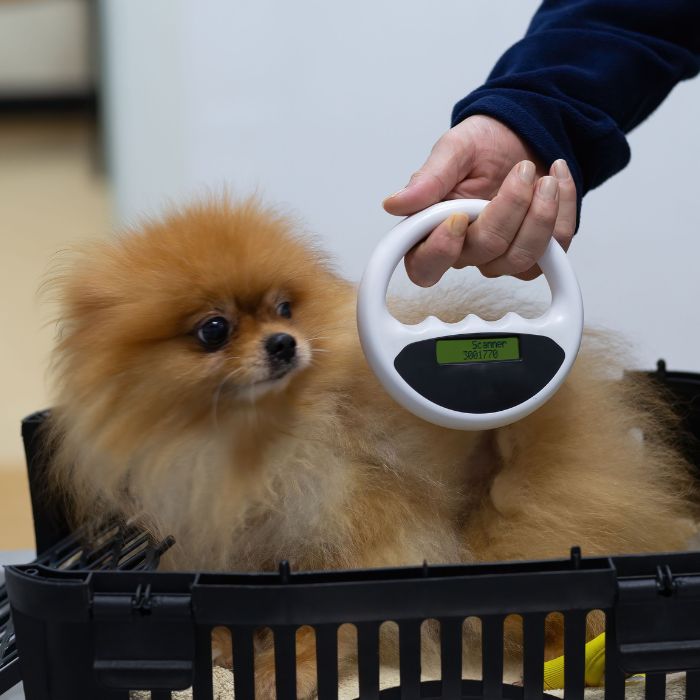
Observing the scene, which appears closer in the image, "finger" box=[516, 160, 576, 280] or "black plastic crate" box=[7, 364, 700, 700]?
"black plastic crate" box=[7, 364, 700, 700]

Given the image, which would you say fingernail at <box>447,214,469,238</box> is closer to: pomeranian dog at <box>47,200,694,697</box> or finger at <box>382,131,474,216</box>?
finger at <box>382,131,474,216</box>

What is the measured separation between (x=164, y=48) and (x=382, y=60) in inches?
20.0

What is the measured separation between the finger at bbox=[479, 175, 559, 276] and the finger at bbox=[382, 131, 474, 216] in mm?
106

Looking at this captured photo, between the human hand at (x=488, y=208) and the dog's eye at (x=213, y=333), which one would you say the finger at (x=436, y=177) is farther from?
the dog's eye at (x=213, y=333)

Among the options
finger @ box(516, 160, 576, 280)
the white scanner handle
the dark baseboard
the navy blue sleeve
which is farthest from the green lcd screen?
the dark baseboard

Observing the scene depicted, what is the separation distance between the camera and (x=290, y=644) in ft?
2.21

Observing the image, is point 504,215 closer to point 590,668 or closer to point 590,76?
point 590,76

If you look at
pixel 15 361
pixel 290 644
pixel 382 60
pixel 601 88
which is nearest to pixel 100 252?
pixel 290 644

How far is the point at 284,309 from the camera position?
97 centimetres

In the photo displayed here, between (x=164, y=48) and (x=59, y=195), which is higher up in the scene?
(x=164, y=48)

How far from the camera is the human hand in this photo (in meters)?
0.87

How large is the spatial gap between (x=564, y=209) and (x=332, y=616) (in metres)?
0.55

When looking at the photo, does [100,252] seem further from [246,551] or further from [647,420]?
[647,420]

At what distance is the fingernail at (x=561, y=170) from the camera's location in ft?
3.11
